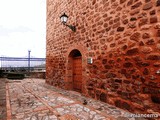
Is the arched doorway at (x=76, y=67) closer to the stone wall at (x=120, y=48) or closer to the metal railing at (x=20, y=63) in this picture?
the stone wall at (x=120, y=48)

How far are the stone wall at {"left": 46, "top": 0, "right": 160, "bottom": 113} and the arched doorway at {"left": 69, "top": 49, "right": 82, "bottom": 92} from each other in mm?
335

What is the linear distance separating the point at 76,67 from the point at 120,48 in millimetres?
2849

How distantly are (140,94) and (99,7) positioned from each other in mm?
2974

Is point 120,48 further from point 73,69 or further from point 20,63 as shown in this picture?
point 20,63

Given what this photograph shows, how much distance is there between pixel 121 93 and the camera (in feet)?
12.2

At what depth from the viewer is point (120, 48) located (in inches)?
148

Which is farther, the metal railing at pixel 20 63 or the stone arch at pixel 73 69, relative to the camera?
the metal railing at pixel 20 63

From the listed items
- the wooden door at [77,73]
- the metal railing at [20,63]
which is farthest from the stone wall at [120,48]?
the metal railing at [20,63]

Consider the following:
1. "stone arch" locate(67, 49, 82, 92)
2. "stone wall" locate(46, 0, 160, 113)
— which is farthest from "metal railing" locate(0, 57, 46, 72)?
"stone wall" locate(46, 0, 160, 113)

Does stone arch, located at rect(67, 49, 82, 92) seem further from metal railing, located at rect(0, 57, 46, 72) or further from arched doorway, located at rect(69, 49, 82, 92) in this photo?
metal railing, located at rect(0, 57, 46, 72)

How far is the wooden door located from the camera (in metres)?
5.95

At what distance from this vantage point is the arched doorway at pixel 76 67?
6.00 m

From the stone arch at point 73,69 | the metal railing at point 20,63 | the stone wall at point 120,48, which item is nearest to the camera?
the stone wall at point 120,48

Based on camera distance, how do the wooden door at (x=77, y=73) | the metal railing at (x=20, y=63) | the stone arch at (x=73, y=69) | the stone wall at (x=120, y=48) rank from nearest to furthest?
the stone wall at (x=120, y=48) < the wooden door at (x=77, y=73) < the stone arch at (x=73, y=69) < the metal railing at (x=20, y=63)
